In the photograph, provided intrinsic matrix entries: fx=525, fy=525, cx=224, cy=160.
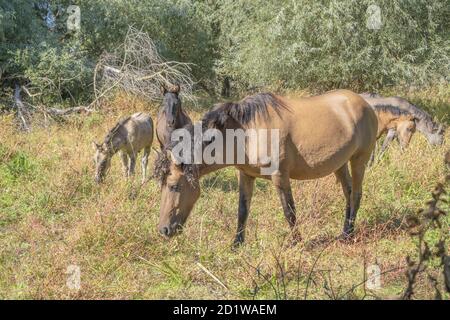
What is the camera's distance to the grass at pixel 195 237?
173 inches

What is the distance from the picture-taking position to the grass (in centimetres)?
440

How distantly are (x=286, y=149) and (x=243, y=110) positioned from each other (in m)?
0.61

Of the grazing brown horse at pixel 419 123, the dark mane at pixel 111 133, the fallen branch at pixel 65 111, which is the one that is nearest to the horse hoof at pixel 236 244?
the dark mane at pixel 111 133

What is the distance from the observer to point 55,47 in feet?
44.9

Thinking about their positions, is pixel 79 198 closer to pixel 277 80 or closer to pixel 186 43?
pixel 277 80

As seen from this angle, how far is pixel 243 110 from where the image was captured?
5512mm

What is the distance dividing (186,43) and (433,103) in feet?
30.4

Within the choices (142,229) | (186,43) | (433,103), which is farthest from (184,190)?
(186,43)

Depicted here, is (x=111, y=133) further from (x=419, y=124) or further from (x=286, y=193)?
(x=419, y=124)

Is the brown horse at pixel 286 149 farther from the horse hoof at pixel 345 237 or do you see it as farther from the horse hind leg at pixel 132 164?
the horse hind leg at pixel 132 164

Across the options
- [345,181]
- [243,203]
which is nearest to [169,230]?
[243,203]

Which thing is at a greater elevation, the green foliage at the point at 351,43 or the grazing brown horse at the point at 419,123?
the green foliage at the point at 351,43

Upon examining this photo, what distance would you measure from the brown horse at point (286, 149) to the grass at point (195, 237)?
354 mm
